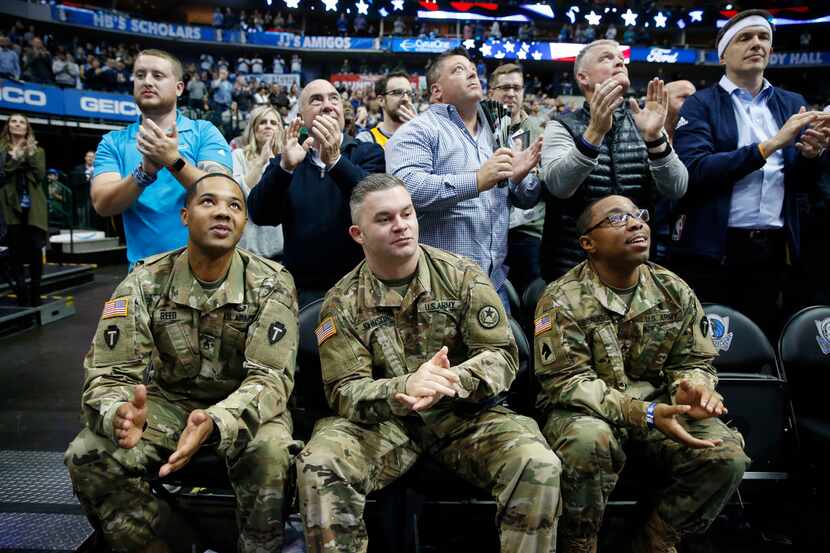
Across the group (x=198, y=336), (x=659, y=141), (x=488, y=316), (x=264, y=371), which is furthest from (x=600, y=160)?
(x=198, y=336)

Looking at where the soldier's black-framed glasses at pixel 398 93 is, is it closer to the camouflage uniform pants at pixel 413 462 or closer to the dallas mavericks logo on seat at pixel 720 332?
the dallas mavericks logo on seat at pixel 720 332

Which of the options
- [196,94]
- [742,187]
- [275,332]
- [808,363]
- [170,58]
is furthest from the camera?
[196,94]

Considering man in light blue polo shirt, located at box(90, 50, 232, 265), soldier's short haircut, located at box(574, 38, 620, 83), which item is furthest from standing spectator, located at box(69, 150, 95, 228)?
soldier's short haircut, located at box(574, 38, 620, 83)

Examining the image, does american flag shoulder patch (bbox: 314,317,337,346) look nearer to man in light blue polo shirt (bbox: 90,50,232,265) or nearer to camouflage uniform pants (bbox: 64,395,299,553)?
camouflage uniform pants (bbox: 64,395,299,553)

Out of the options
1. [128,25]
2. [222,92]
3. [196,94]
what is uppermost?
[128,25]

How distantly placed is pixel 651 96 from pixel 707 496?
1.63 metres

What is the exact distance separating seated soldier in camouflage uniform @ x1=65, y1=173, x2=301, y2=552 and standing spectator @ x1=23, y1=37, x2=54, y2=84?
1460cm

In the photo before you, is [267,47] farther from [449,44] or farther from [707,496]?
[707,496]

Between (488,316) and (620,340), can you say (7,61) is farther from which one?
(620,340)

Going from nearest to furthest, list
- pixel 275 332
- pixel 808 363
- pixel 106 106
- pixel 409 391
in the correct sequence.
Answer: pixel 409 391 → pixel 275 332 → pixel 808 363 → pixel 106 106

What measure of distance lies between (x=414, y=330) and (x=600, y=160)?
1180 mm

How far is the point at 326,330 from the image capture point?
6.59ft

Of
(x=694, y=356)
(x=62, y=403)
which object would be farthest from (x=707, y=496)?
(x=62, y=403)

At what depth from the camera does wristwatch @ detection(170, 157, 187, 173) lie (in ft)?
6.97
